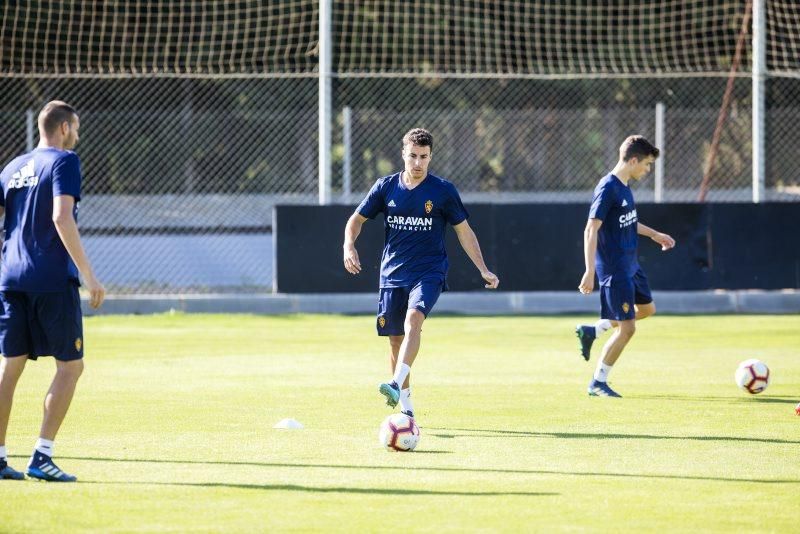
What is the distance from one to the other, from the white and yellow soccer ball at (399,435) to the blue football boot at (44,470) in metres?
1.92

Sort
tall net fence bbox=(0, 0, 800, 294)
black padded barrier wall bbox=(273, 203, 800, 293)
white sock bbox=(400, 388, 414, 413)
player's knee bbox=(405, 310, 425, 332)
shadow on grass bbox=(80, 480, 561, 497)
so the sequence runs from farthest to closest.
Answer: tall net fence bbox=(0, 0, 800, 294)
black padded barrier wall bbox=(273, 203, 800, 293)
white sock bbox=(400, 388, 414, 413)
player's knee bbox=(405, 310, 425, 332)
shadow on grass bbox=(80, 480, 561, 497)

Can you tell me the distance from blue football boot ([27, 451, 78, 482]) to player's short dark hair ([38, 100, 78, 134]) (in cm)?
172

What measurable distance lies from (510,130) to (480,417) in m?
19.5

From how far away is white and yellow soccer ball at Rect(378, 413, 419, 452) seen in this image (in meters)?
7.79

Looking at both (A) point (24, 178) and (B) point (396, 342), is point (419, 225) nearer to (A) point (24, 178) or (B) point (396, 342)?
(B) point (396, 342)

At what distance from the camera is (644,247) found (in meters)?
18.5

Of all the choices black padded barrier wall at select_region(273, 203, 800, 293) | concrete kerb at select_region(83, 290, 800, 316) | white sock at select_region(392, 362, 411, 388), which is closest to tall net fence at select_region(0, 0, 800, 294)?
concrete kerb at select_region(83, 290, 800, 316)

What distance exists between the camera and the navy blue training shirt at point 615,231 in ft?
34.6

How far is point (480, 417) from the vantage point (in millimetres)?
9430

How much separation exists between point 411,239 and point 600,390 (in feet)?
8.12

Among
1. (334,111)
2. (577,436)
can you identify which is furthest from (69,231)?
(334,111)

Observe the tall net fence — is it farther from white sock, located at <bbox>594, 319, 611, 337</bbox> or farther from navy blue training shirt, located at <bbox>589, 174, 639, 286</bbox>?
navy blue training shirt, located at <bbox>589, 174, 639, 286</bbox>

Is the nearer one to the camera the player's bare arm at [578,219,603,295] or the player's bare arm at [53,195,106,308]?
the player's bare arm at [53,195,106,308]

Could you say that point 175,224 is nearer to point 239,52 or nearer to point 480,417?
→ point 239,52
